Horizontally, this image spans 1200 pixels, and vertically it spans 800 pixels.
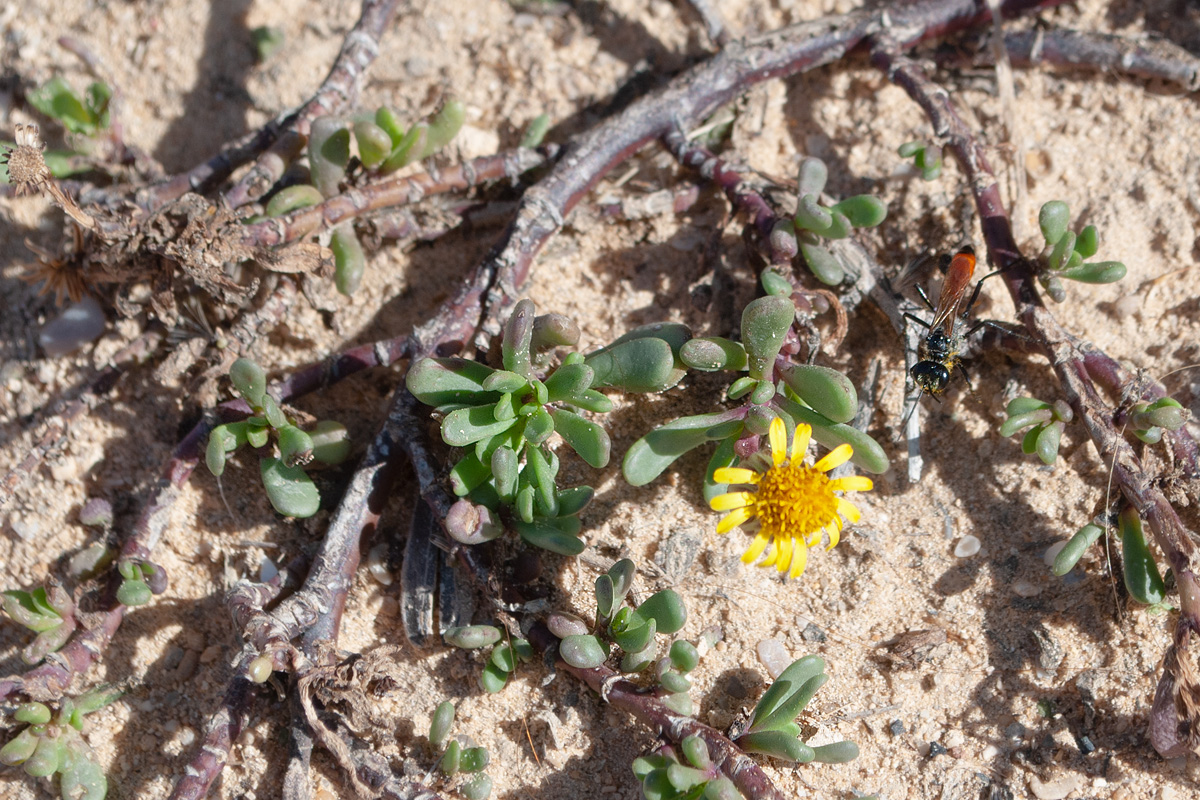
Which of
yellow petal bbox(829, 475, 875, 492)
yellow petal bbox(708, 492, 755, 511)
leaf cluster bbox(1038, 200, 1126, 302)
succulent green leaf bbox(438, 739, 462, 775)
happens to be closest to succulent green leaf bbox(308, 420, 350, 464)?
succulent green leaf bbox(438, 739, 462, 775)

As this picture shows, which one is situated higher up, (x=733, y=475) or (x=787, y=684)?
(x=733, y=475)

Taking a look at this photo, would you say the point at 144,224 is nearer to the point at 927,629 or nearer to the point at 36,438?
the point at 36,438

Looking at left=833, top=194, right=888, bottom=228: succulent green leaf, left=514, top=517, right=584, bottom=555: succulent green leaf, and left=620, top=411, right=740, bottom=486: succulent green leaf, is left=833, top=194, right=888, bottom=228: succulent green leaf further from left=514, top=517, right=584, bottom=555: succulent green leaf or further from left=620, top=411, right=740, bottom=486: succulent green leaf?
left=514, top=517, right=584, bottom=555: succulent green leaf

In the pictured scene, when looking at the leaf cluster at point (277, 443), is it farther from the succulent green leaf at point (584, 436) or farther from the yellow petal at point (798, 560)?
the yellow petal at point (798, 560)

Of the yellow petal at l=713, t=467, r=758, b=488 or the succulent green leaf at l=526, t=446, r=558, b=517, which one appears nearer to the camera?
the yellow petal at l=713, t=467, r=758, b=488

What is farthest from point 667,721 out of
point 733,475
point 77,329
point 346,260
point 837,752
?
point 77,329

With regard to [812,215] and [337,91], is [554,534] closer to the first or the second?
[812,215]
